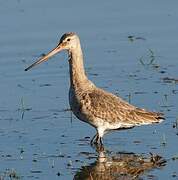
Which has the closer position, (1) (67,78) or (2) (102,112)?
(2) (102,112)

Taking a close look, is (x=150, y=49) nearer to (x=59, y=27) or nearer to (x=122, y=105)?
(x=59, y=27)

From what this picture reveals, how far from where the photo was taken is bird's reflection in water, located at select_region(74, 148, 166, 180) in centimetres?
1121

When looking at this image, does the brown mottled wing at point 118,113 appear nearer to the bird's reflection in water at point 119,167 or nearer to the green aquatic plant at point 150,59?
the bird's reflection in water at point 119,167

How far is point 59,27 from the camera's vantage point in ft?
57.1

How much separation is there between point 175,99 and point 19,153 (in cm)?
312

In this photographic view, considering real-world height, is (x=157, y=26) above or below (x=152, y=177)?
above

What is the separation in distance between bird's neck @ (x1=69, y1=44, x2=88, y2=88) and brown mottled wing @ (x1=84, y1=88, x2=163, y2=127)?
0.29m

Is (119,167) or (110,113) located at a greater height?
(110,113)

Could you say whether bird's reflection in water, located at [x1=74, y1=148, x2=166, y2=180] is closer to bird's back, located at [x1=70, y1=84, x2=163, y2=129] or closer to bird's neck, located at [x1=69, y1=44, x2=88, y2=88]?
bird's back, located at [x1=70, y1=84, x2=163, y2=129]

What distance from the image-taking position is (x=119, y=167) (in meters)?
11.6

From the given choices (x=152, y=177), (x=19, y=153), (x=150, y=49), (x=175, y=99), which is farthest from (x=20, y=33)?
(x=152, y=177)

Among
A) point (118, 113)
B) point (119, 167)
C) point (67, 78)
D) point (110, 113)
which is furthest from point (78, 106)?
point (67, 78)

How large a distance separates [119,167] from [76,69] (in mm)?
1950

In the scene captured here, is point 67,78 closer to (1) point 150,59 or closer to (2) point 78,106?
(1) point 150,59
